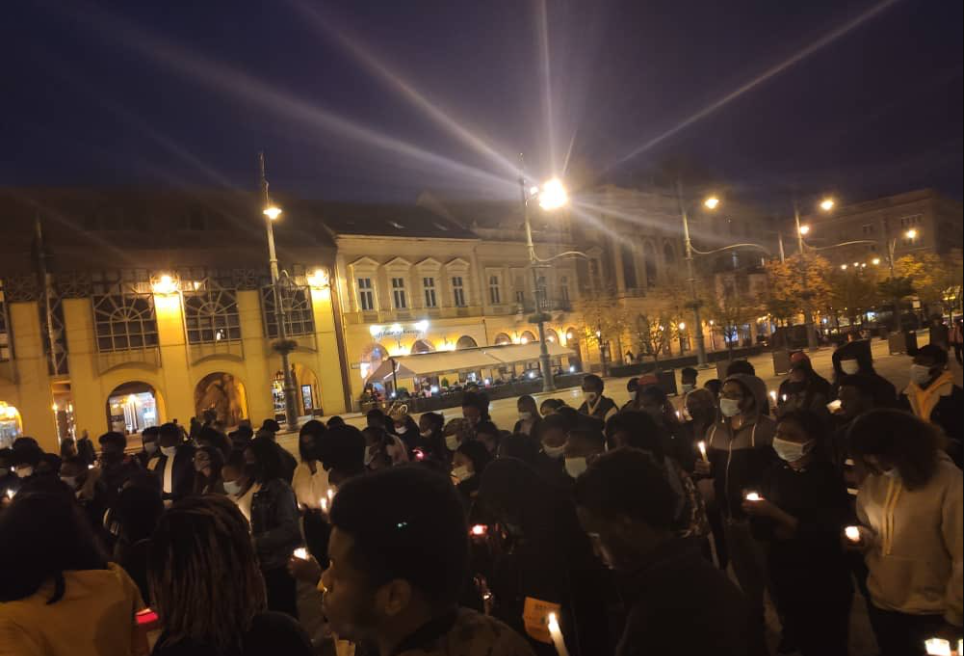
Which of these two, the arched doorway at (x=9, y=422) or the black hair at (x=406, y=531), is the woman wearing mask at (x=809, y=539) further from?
the arched doorway at (x=9, y=422)

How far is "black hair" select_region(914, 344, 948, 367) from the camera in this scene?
563 centimetres

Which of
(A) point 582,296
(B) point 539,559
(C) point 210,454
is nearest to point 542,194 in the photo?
(C) point 210,454

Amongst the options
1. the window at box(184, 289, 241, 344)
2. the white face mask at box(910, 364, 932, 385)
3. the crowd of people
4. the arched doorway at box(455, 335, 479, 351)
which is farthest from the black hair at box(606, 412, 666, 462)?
the arched doorway at box(455, 335, 479, 351)

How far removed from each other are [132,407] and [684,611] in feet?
115

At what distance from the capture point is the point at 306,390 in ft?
123

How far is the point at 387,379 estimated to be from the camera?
3262 cm

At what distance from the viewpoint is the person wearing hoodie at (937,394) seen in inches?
206

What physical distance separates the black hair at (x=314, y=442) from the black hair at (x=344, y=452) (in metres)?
0.08

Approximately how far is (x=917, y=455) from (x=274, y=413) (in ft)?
113

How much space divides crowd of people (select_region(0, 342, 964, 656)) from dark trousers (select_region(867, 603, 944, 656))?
0.01 meters

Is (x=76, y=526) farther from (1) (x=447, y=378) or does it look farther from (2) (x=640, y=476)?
(1) (x=447, y=378)

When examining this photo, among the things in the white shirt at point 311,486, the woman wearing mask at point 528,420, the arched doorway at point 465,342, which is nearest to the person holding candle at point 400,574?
the white shirt at point 311,486

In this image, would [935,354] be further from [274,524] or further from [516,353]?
[516,353]

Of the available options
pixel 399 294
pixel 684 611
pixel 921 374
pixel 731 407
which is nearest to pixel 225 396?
pixel 399 294
